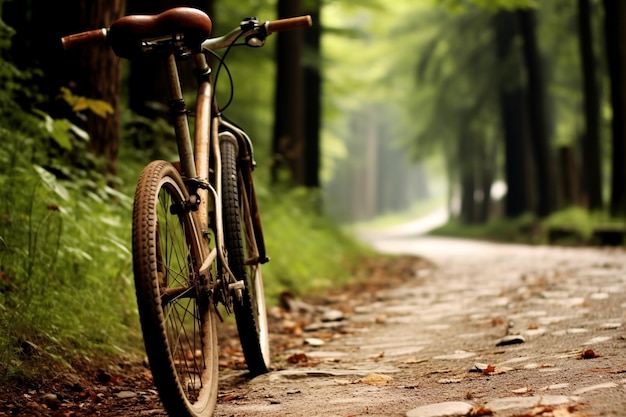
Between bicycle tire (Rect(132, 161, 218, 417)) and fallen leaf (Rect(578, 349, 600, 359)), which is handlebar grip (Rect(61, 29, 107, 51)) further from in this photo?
fallen leaf (Rect(578, 349, 600, 359))

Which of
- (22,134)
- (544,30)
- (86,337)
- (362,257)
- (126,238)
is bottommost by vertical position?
(362,257)

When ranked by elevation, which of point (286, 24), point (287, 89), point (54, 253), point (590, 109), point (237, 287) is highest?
point (287, 89)

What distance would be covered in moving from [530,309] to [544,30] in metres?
17.4

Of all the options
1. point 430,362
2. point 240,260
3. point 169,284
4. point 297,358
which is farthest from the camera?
point 297,358

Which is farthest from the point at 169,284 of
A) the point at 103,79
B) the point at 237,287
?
the point at 103,79

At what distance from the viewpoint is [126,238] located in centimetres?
508

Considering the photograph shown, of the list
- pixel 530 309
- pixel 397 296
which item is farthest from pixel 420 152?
pixel 530 309

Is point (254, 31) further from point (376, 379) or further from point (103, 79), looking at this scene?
point (103, 79)

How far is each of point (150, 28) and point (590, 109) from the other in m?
15.9

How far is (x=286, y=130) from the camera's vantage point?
41.3ft

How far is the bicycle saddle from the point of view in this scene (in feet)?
9.75

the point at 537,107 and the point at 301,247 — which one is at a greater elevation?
the point at 537,107

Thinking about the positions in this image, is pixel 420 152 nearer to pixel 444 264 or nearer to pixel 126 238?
pixel 444 264

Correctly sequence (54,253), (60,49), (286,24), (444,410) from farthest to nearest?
(60,49) → (54,253) → (286,24) → (444,410)
